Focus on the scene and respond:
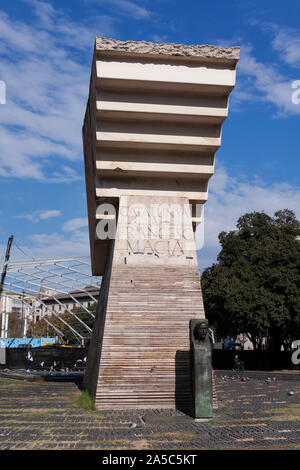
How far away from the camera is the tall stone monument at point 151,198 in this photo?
12.9m

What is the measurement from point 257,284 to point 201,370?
21404 mm

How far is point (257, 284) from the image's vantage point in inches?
1261

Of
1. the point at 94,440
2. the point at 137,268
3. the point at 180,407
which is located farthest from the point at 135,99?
the point at 94,440

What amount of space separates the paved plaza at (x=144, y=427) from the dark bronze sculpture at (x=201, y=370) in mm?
308

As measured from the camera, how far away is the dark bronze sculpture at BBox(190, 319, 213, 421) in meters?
10.9

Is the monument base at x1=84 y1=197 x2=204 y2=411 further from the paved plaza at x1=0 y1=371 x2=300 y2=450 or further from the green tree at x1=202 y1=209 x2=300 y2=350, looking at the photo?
the green tree at x1=202 y1=209 x2=300 y2=350

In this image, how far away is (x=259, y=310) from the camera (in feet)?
100

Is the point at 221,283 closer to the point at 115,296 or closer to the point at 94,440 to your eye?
the point at 115,296

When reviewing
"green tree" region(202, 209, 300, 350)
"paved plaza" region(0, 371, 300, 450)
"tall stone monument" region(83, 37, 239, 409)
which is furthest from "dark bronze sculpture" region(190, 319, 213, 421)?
"green tree" region(202, 209, 300, 350)

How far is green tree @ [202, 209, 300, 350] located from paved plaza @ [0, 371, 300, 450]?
16.5m

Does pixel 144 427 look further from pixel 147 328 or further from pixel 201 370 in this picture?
pixel 147 328

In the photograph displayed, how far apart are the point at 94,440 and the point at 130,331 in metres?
4.80

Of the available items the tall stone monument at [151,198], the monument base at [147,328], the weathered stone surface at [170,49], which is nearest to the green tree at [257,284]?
the tall stone monument at [151,198]

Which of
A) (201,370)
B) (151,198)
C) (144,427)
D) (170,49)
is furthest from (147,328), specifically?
(170,49)
